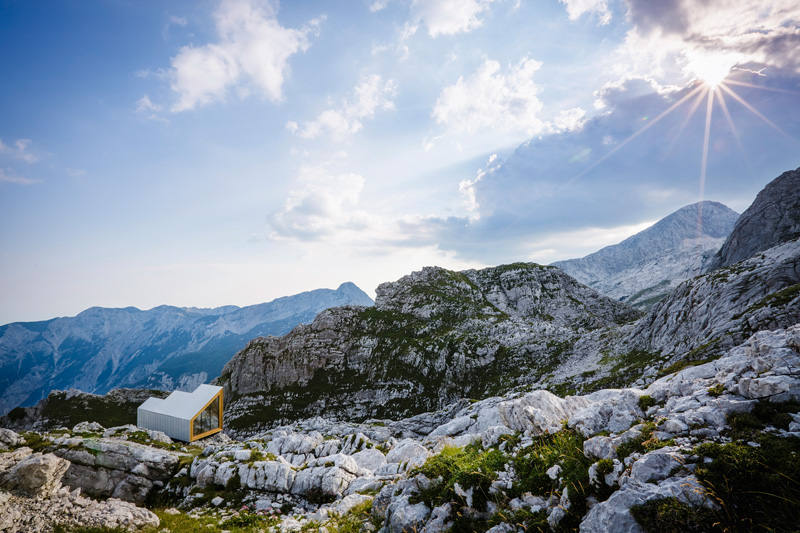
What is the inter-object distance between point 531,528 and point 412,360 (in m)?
98.8

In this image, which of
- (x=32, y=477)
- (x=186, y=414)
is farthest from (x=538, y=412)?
(x=186, y=414)

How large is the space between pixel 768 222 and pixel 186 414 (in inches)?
8331

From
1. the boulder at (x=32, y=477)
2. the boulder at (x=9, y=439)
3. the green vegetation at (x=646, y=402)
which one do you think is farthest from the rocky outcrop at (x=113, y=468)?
the green vegetation at (x=646, y=402)

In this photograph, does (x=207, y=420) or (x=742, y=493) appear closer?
(x=742, y=493)

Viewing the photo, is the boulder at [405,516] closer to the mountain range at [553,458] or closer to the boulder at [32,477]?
the mountain range at [553,458]

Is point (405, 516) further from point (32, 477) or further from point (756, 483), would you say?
point (32, 477)

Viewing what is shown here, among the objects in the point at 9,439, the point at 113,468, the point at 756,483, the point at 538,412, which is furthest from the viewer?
the point at 9,439

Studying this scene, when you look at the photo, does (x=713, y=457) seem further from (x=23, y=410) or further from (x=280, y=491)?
(x=23, y=410)

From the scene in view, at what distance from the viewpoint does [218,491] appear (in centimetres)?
2319

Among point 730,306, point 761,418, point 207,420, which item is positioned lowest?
point 207,420

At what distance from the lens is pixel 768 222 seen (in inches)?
4993

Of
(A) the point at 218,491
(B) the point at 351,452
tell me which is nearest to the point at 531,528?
(A) the point at 218,491

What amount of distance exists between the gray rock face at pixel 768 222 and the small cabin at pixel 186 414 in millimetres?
183063

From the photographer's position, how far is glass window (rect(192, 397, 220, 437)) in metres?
47.6
